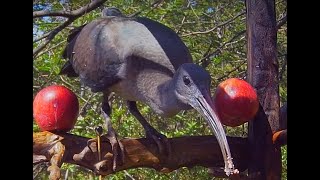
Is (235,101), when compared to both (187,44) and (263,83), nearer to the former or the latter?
(263,83)

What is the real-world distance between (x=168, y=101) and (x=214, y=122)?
14 cm

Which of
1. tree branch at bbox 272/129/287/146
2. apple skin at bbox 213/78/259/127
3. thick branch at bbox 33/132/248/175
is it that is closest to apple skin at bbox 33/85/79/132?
thick branch at bbox 33/132/248/175

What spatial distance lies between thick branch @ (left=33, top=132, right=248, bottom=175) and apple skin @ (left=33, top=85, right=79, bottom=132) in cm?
2

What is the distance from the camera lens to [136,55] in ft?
3.28

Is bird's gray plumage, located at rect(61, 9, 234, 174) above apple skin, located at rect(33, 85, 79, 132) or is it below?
above

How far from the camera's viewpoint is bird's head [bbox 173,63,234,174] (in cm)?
84

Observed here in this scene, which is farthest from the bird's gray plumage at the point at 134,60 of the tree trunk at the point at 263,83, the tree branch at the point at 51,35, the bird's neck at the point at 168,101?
the tree branch at the point at 51,35

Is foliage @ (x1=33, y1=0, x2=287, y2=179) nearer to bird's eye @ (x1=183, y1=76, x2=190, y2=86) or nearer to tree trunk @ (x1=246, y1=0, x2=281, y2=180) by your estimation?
tree trunk @ (x1=246, y1=0, x2=281, y2=180)

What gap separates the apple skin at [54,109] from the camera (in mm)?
894

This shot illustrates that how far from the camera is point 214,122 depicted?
2.78ft

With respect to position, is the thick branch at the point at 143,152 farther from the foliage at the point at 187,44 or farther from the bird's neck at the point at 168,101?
the foliage at the point at 187,44
